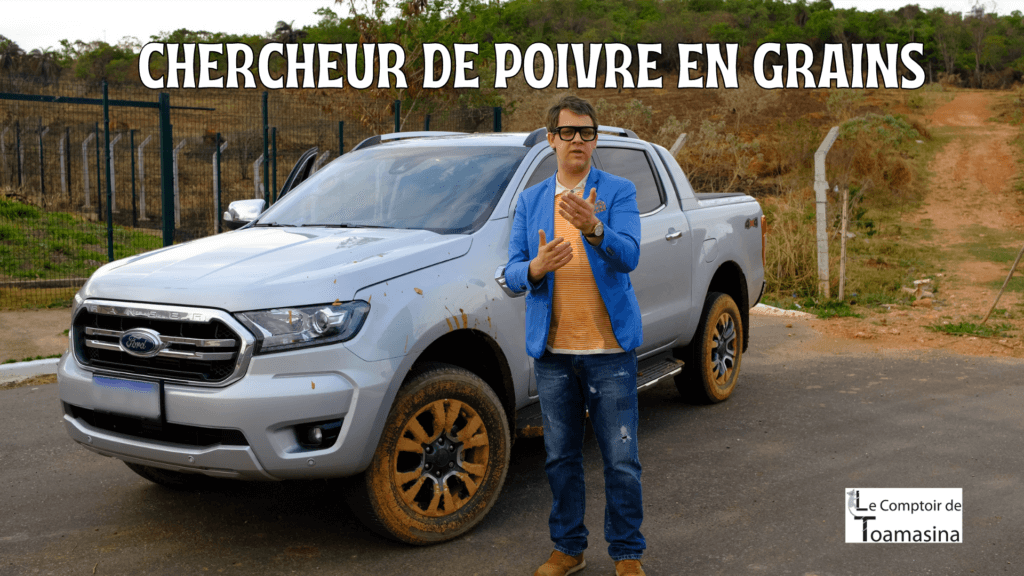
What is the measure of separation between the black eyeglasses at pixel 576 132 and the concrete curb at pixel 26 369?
19.3ft

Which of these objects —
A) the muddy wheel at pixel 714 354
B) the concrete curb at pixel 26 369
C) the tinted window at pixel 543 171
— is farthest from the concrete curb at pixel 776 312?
the concrete curb at pixel 26 369

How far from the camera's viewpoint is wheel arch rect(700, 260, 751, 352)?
6800 millimetres

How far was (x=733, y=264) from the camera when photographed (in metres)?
6.80

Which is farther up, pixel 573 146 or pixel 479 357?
pixel 573 146

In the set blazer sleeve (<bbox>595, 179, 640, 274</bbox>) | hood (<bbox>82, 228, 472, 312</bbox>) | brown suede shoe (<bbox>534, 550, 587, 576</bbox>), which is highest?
blazer sleeve (<bbox>595, 179, 640, 274</bbox>)

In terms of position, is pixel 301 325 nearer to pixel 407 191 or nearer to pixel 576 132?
pixel 576 132

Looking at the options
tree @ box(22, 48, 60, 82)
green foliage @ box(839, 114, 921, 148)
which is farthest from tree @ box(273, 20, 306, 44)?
green foliage @ box(839, 114, 921, 148)

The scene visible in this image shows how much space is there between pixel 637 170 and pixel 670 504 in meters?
2.35

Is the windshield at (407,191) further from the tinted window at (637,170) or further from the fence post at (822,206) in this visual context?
the fence post at (822,206)

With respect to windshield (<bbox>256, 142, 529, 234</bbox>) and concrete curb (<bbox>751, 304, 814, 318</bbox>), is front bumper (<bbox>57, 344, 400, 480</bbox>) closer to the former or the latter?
windshield (<bbox>256, 142, 529, 234</bbox>)

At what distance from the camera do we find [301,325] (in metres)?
3.64

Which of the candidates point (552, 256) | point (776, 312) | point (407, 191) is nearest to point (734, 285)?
point (407, 191)

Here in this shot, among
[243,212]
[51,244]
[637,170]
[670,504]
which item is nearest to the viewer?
[670,504]

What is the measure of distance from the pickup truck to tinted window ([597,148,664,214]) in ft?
2.40
